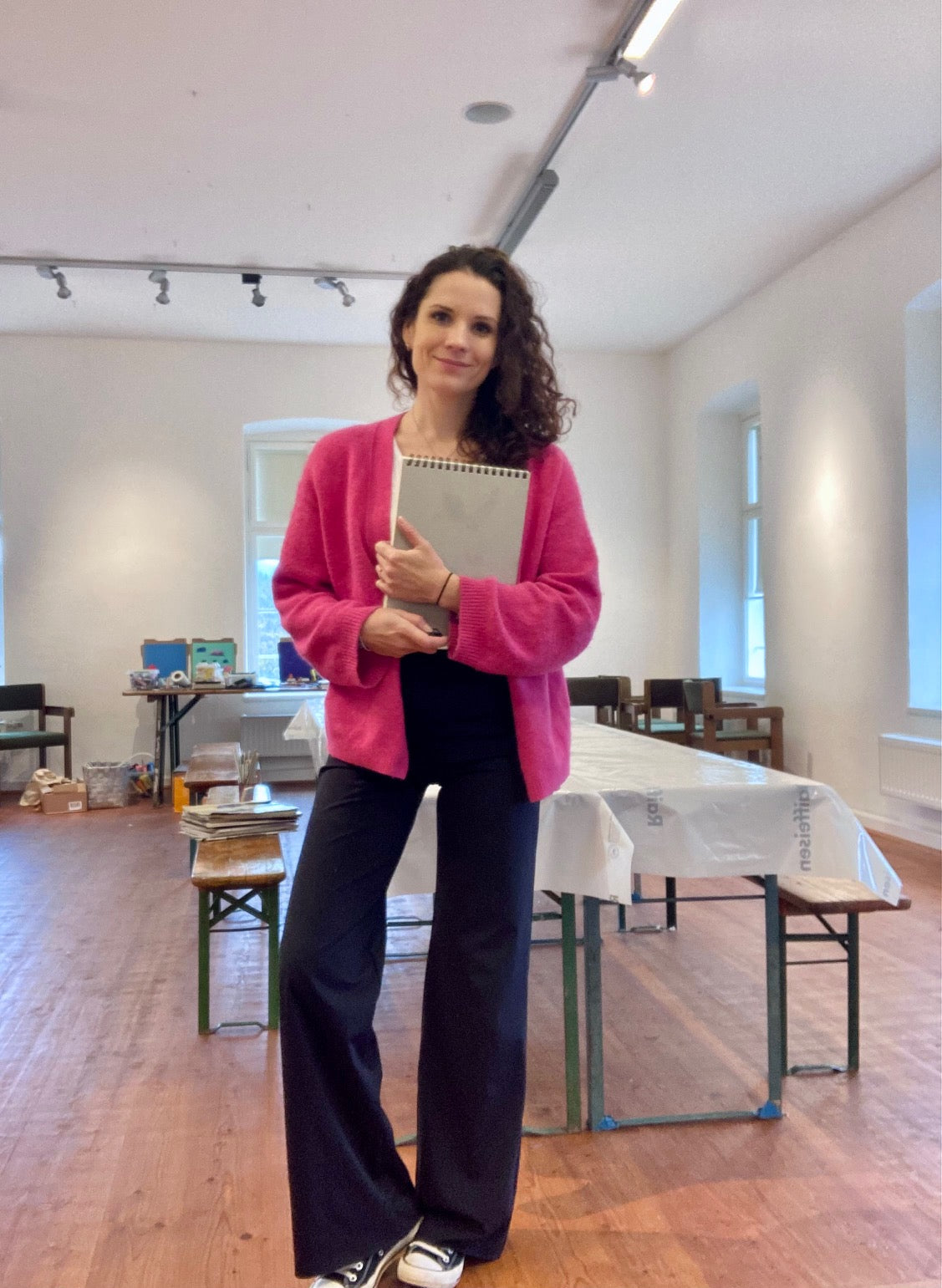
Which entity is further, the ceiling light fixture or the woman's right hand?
the ceiling light fixture

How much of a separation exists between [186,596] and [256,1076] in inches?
223

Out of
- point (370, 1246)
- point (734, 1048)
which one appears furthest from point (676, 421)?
point (370, 1246)

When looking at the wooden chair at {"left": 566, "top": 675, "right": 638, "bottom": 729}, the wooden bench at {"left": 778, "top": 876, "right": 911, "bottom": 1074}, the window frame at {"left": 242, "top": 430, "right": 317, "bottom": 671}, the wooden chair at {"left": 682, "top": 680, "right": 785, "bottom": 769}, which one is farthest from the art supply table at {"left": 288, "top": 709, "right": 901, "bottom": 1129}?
the window frame at {"left": 242, "top": 430, "right": 317, "bottom": 671}

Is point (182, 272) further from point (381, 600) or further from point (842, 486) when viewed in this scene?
point (381, 600)

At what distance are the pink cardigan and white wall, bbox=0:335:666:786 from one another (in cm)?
636

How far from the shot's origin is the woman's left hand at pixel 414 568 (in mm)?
1313

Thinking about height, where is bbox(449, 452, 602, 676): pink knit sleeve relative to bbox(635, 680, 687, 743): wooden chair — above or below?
above

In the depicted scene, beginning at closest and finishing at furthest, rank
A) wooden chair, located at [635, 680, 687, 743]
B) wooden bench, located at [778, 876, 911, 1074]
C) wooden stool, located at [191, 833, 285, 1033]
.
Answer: wooden bench, located at [778, 876, 911, 1074]
wooden stool, located at [191, 833, 285, 1033]
wooden chair, located at [635, 680, 687, 743]

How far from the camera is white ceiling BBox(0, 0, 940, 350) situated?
3777 millimetres

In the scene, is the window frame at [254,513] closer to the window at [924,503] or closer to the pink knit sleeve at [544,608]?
the window at [924,503]

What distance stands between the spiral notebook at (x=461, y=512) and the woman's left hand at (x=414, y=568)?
0.8 inches

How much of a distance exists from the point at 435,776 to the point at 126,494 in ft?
21.9

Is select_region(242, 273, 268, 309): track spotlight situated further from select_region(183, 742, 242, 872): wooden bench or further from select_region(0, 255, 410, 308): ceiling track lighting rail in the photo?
select_region(183, 742, 242, 872): wooden bench

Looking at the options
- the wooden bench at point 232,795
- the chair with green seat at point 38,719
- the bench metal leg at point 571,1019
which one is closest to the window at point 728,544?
the chair with green seat at point 38,719
